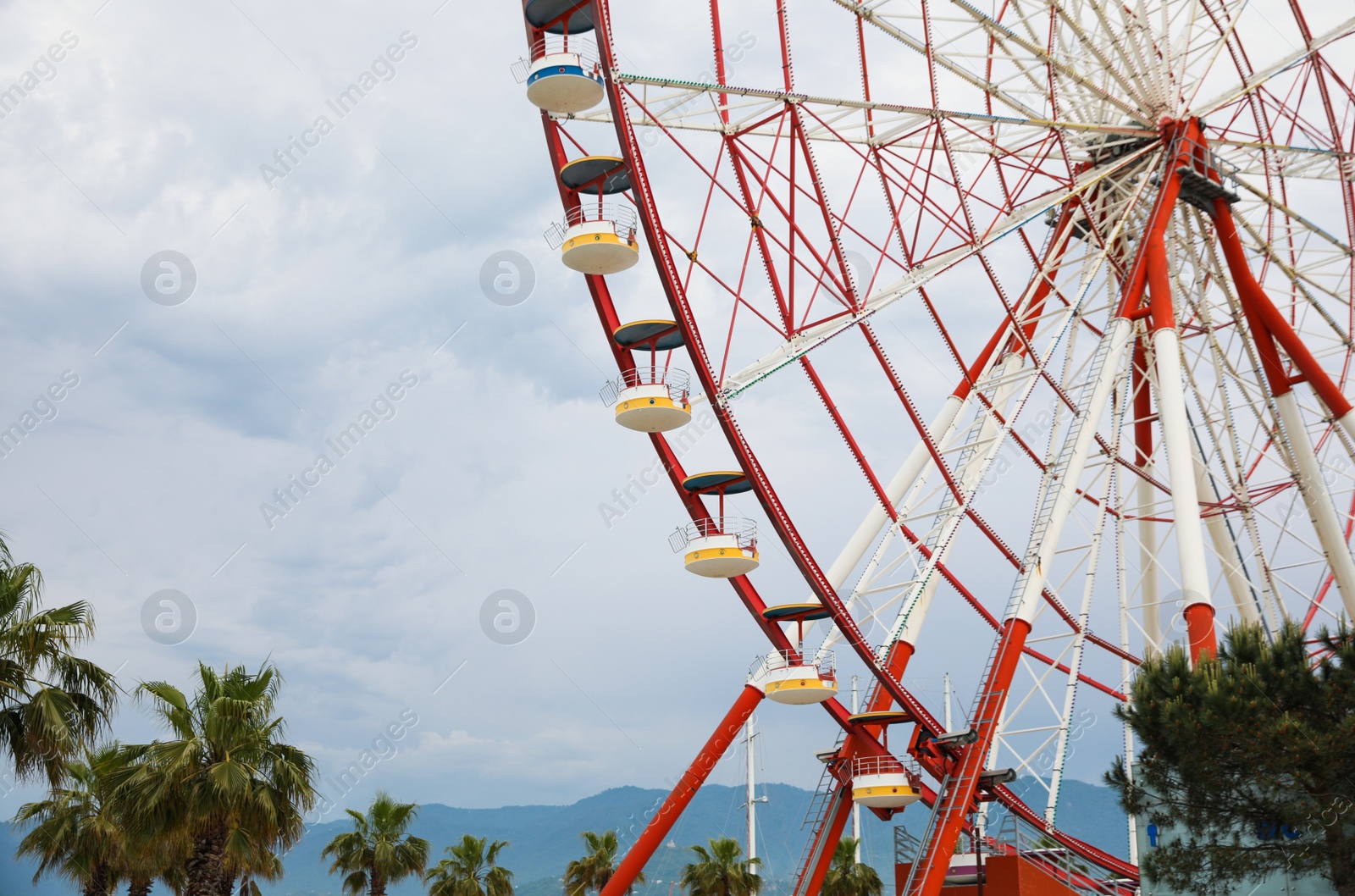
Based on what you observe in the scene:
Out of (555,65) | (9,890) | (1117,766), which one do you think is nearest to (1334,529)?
(1117,766)

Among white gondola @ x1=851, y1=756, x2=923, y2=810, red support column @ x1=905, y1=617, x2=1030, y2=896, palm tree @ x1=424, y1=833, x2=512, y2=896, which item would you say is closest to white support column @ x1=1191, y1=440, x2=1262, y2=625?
red support column @ x1=905, y1=617, x2=1030, y2=896

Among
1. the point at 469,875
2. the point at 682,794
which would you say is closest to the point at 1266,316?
the point at 682,794

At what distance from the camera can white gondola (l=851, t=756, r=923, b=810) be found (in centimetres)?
2652

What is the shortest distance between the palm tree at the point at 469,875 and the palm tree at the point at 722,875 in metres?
5.10

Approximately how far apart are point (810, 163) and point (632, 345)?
4.79 metres

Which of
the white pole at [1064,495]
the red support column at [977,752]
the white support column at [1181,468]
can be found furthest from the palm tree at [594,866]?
the white support column at [1181,468]

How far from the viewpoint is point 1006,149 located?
29891 mm

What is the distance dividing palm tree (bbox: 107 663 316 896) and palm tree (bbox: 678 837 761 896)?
667 inches

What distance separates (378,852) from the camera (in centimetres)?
3294

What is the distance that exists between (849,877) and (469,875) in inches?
423

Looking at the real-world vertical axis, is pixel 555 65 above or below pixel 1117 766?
above

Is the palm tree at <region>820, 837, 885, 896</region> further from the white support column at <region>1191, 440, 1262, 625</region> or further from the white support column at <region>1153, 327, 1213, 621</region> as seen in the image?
the white support column at <region>1153, 327, 1213, 621</region>

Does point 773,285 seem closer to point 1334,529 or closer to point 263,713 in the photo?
point 263,713

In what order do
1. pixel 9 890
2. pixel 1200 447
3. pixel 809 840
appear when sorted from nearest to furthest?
pixel 809 840
pixel 1200 447
pixel 9 890
